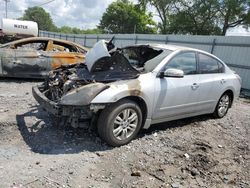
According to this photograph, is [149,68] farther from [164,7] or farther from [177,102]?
[164,7]

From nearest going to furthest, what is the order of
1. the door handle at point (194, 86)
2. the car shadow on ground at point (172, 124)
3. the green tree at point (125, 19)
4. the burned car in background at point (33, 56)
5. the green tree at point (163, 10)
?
1. the car shadow on ground at point (172, 124)
2. the door handle at point (194, 86)
3. the burned car in background at point (33, 56)
4. the green tree at point (163, 10)
5. the green tree at point (125, 19)

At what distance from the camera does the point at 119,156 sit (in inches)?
184

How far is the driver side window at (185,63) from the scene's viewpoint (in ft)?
18.5

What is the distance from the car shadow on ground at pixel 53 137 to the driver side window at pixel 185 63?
1.77 m

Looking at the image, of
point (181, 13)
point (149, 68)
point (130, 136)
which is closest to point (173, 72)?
point (149, 68)

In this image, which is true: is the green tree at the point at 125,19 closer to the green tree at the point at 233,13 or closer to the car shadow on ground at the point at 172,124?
the green tree at the point at 233,13

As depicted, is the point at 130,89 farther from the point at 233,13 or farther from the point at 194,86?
the point at 233,13

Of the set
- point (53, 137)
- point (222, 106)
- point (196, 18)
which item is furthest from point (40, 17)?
point (53, 137)

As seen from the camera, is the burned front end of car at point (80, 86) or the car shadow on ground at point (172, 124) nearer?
the burned front end of car at point (80, 86)

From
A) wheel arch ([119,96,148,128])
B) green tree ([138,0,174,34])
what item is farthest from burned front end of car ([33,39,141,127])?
green tree ([138,0,174,34])

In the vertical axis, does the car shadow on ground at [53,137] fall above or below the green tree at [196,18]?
below

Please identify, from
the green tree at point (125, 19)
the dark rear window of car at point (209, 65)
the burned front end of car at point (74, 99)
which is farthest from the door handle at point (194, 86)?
the green tree at point (125, 19)

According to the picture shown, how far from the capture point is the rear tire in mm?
6984

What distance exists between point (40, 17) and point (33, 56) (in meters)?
97.9
